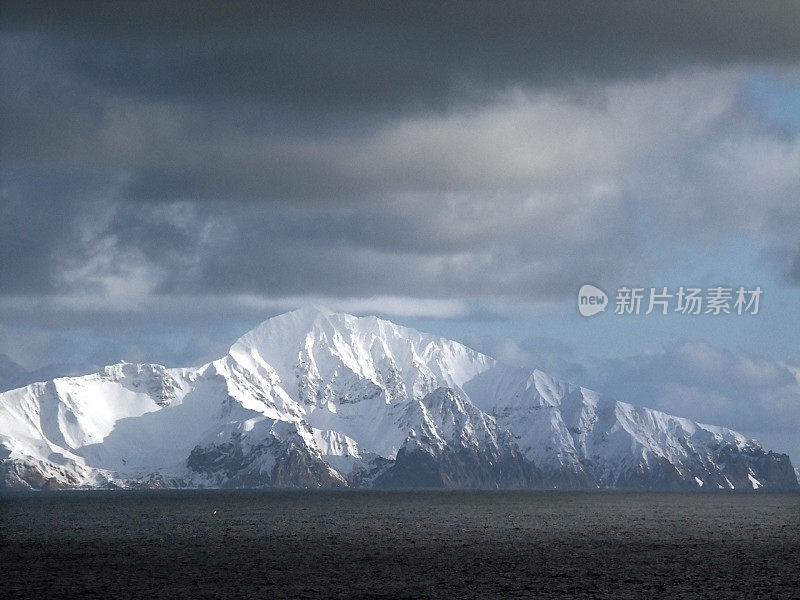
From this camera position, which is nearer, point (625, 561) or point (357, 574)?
point (357, 574)

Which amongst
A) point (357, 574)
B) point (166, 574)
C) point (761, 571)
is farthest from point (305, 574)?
point (761, 571)

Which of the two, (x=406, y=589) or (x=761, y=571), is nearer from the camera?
(x=406, y=589)

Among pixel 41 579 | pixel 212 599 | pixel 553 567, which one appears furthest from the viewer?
pixel 553 567

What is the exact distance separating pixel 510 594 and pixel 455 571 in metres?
26.9

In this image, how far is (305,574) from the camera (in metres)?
156

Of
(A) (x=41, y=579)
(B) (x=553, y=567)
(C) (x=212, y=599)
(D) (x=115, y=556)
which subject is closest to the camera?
(C) (x=212, y=599)

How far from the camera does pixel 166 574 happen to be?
157m

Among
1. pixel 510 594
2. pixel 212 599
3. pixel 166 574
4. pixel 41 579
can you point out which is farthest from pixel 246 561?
pixel 510 594

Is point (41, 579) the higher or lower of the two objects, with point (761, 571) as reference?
lower

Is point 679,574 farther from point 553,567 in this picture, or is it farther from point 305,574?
point 305,574

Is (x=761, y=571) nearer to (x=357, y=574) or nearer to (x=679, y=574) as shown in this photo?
(x=679, y=574)

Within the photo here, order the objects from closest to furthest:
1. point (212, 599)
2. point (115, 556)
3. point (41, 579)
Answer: point (212, 599) < point (41, 579) < point (115, 556)

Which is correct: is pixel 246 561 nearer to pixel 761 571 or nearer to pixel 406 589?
pixel 406 589

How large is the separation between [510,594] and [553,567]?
33472 millimetres
